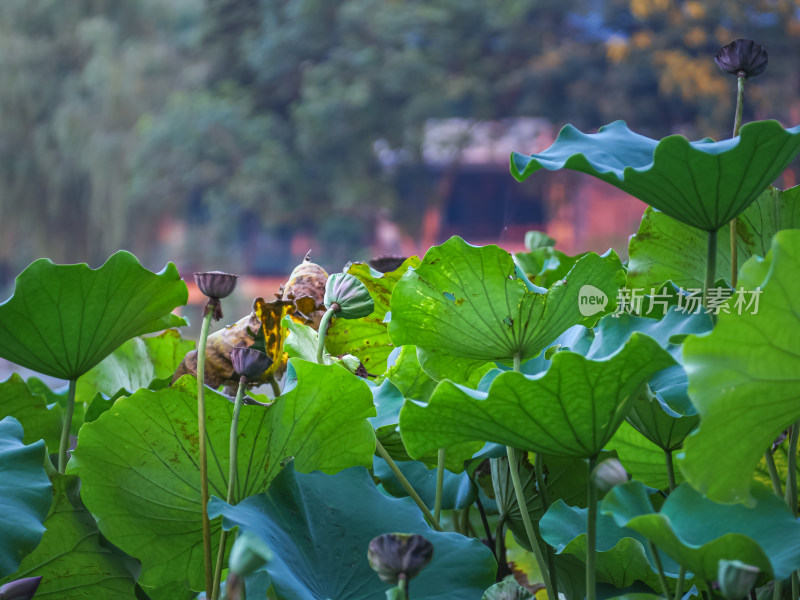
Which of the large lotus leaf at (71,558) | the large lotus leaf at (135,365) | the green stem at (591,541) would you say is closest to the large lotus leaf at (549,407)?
the green stem at (591,541)

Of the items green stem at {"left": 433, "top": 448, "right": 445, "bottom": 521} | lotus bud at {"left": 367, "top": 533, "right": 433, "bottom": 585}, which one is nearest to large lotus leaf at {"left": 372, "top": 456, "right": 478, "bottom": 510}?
green stem at {"left": 433, "top": 448, "right": 445, "bottom": 521}

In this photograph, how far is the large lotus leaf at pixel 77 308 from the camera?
1.03 ft

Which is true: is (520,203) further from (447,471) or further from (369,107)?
(447,471)

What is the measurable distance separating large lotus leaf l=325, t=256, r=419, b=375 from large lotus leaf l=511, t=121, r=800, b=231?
0.13 meters

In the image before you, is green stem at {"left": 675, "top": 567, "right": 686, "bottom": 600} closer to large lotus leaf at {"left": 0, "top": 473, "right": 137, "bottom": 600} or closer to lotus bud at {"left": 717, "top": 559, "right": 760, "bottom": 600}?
lotus bud at {"left": 717, "top": 559, "right": 760, "bottom": 600}

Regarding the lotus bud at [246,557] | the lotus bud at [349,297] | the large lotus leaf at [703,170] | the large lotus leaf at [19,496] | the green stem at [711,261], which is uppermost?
the large lotus leaf at [703,170]

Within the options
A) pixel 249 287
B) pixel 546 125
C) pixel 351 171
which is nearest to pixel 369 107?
pixel 351 171

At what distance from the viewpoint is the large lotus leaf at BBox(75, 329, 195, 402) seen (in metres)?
0.44

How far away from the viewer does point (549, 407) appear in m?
0.23

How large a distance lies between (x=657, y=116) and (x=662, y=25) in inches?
42.7

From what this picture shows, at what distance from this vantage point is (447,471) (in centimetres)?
34

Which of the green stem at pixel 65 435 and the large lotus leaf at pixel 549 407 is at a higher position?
the large lotus leaf at pixel 549 407

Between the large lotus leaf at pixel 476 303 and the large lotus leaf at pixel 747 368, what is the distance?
10 cm

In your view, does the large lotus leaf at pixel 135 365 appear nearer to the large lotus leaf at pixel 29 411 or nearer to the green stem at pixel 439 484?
the large lotus leaf at pixel 29 411
